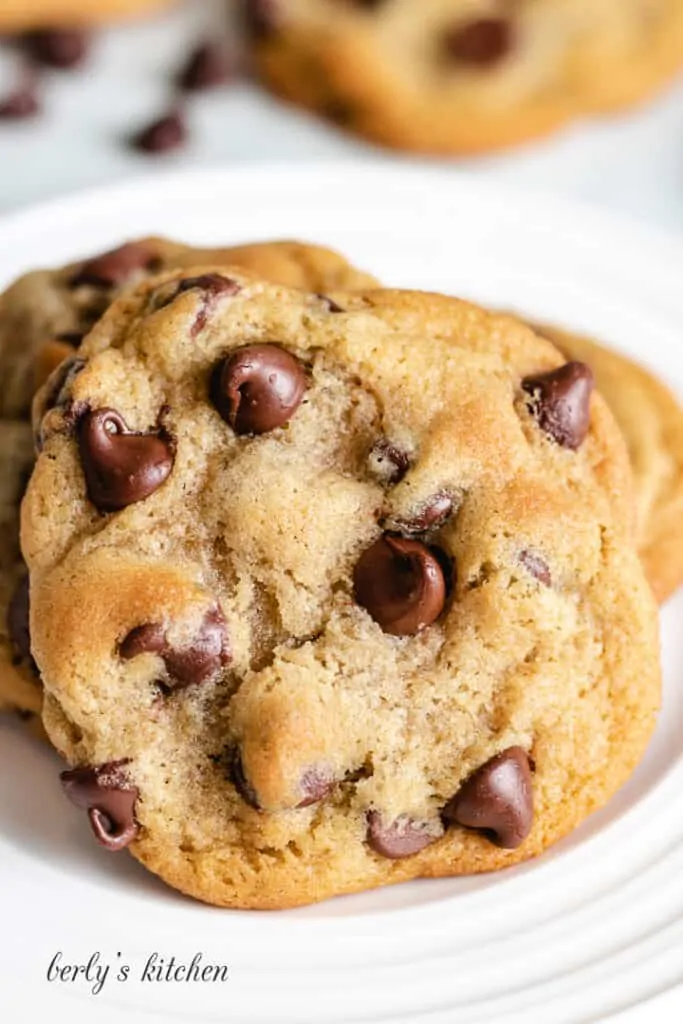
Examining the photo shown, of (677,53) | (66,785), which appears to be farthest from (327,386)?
(677,53)

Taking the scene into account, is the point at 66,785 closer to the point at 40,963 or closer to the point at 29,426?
the point at 40,963

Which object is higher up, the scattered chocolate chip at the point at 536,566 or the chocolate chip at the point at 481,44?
the chocolate chip at the point at 481,44

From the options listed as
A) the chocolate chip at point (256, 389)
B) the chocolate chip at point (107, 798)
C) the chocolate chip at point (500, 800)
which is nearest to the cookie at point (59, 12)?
the chocolate chip at point (256, 389)

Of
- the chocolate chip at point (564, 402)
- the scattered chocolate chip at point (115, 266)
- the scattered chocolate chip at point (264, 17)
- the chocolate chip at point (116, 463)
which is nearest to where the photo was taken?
the chocolate chip at point (116, 463)

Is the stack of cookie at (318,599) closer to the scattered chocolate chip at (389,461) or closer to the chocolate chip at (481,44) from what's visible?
the scattered chocolate chip at (389,461)

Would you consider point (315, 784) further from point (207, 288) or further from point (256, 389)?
Answer: point (207, 288)

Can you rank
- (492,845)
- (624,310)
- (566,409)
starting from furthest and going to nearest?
(624,310), (566,409), (492,845)

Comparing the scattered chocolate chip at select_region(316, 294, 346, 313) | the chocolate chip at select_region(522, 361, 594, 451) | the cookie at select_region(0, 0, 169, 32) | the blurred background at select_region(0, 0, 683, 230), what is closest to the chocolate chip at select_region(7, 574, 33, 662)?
the scattered chocolate chip at select_region(316, 294, 346, 313)
